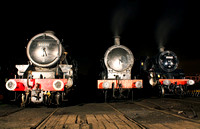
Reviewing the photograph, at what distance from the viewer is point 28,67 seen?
25.3 ft

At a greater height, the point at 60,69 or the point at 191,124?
the point at 60,69

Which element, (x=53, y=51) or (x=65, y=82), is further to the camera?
(x=53, y=51)

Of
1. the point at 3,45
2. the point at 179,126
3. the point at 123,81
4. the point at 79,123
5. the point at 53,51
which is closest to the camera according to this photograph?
the point at 179,126

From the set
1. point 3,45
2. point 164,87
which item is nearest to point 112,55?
point 164,87

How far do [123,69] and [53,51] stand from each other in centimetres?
364

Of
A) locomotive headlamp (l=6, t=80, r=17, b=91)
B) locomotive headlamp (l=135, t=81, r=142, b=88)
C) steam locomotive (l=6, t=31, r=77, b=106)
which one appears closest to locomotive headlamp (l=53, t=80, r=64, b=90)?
steam locomotive (l=6, t=31, r=77, b=106)

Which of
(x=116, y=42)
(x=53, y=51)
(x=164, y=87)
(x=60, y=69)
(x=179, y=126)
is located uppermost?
(x=116, y=42)

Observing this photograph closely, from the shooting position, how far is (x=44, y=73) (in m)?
8.00

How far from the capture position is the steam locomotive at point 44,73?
7285 millimetres

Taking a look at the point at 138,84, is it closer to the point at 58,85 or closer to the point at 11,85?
the point at 58,85

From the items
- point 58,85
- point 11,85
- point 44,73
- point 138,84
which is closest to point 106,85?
point 138,84

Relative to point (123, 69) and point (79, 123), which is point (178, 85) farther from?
point (79, 123)

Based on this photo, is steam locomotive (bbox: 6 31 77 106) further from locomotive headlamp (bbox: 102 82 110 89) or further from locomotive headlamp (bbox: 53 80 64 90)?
locomotive headlamp (bbox: 102 82 110 89)

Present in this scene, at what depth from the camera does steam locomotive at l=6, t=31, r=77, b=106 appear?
729 centimetres
